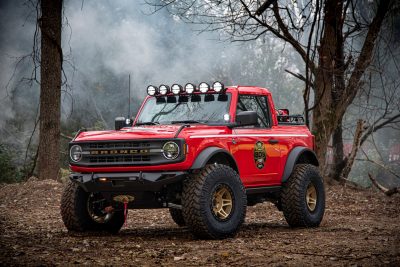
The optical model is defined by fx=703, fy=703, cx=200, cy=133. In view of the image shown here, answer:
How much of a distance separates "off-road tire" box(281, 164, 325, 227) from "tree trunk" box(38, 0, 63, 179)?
6150 mm

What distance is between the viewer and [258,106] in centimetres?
1019

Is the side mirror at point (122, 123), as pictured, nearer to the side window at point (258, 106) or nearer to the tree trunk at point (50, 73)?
the side window at point (258, 106)

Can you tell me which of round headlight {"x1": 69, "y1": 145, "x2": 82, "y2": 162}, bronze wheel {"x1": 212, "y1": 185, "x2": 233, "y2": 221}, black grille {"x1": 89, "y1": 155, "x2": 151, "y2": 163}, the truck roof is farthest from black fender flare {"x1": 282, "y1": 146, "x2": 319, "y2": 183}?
round headlight {"x1": 69, "y1": 145, "x2": 82, "y2": 162}

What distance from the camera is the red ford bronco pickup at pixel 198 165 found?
822cm

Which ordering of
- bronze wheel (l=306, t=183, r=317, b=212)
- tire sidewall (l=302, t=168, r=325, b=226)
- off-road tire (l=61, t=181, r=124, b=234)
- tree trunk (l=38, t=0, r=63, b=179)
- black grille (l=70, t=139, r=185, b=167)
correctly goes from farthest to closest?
tree trunk (l=38, t=0, r=63, b=179) < bronze wheel (l=306, t=183, r=317, b=212) < tire sidewall (l=302, t=168, r=325, b=226) < off-road tire (l=61, t=181, r=124, b=234) < black grille (l=70, t=139, r=185, b=167)

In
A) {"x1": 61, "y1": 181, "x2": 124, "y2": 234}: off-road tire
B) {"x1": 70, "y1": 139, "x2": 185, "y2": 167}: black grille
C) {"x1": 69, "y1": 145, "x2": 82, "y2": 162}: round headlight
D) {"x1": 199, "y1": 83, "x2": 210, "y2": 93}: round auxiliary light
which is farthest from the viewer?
{"x1": 199, "y1": 83, "x2": 210, "y2": 93}: round auxiliary light

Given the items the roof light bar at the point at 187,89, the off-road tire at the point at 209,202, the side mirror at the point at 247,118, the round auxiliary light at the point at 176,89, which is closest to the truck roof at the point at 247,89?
the roof light bar at the point at 187,89

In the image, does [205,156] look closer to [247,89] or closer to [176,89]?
[176,89]

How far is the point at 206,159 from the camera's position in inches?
328

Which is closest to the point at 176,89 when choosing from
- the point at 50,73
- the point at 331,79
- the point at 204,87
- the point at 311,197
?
the point at 204,87

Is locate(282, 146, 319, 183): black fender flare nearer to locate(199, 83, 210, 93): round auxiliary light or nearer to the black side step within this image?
the black side step

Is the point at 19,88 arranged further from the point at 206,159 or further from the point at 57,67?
the point at 206,159

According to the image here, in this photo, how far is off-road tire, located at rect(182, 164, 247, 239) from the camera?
8109 mm

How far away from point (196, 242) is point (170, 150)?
1.11 meters
